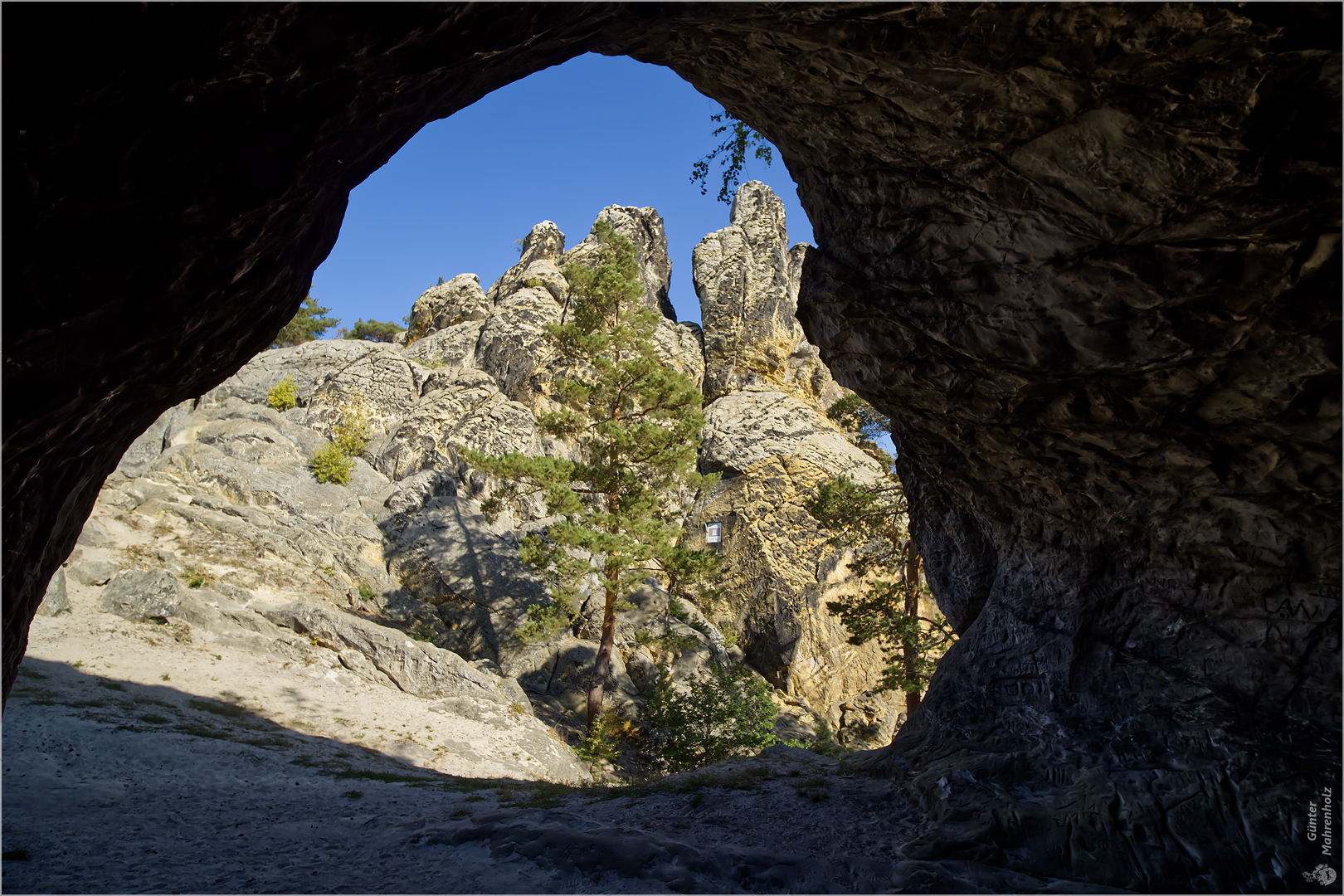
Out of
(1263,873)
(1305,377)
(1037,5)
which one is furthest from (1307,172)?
(1263,873)

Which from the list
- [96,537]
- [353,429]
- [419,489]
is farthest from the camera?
[353,429]

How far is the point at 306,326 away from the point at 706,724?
1961 inches

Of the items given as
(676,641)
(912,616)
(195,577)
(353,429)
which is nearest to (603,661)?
(676,641)

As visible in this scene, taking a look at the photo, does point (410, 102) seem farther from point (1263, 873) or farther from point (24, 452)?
point (1263, 873)

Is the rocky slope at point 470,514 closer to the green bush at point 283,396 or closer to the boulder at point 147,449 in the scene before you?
the boulder at point 147,449

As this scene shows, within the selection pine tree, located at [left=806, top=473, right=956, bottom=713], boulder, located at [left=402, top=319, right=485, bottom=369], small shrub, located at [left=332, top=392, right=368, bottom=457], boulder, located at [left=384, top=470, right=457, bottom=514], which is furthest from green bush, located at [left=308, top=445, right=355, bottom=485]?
pine tree, located at [left=806, top=473, right=956, bottom=713]

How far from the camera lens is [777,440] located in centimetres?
3303

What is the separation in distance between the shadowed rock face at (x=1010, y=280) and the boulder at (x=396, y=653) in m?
11.7

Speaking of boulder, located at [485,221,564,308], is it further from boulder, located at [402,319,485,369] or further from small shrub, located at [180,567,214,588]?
small shrub, located at [180,567,214,588]

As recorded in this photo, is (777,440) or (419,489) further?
(777,440)

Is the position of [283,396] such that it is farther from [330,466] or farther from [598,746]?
[598,746]

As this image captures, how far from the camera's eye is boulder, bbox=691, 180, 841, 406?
38719 millimetres

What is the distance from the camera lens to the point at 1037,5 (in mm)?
4852

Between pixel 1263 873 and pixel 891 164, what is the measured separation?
7.77 m
